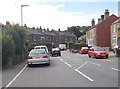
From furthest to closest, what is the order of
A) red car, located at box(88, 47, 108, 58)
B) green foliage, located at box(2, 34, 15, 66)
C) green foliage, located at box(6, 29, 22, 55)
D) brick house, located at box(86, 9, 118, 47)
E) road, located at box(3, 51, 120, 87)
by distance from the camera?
brick house, located at box(86, 9, 118, 47) < red car, located at box(88, 47, 108, 58) < green foliage, located at box(6, 29, 22, 55) < green foliage, located at box(2, 34, 15, 66) < road, located at box(3, 51, 120, 87)

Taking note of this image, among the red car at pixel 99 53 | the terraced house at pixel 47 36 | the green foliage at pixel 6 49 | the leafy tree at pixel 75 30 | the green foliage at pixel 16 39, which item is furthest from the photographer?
the leafy tree at pixel 75 30

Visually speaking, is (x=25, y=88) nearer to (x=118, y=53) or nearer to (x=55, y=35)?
(x=118, y=53)

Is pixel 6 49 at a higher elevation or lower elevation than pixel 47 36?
lower

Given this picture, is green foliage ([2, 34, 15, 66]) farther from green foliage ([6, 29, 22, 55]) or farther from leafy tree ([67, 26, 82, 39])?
leafy tree ([67, 26, 82, 39])

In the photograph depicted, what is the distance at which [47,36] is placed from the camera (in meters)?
140

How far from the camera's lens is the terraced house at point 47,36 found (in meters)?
128

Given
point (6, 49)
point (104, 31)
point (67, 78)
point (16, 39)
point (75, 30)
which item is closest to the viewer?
point (67, 78)

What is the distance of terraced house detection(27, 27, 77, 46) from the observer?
420ft

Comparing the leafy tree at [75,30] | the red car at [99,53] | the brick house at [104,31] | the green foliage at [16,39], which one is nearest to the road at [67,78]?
the green foliage at [16,39]

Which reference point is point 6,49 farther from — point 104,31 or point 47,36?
point 47,36

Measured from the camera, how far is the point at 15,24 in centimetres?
3475

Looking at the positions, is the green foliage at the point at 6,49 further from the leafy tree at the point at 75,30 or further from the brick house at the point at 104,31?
the leafy tree at the point at 75,30

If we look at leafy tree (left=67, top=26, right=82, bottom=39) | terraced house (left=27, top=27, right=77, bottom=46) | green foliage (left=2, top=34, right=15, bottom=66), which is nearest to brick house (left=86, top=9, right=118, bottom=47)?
terraced house (left=27, top=27, right=77, bottom=46)

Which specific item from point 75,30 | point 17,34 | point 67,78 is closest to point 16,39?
point 17,34
